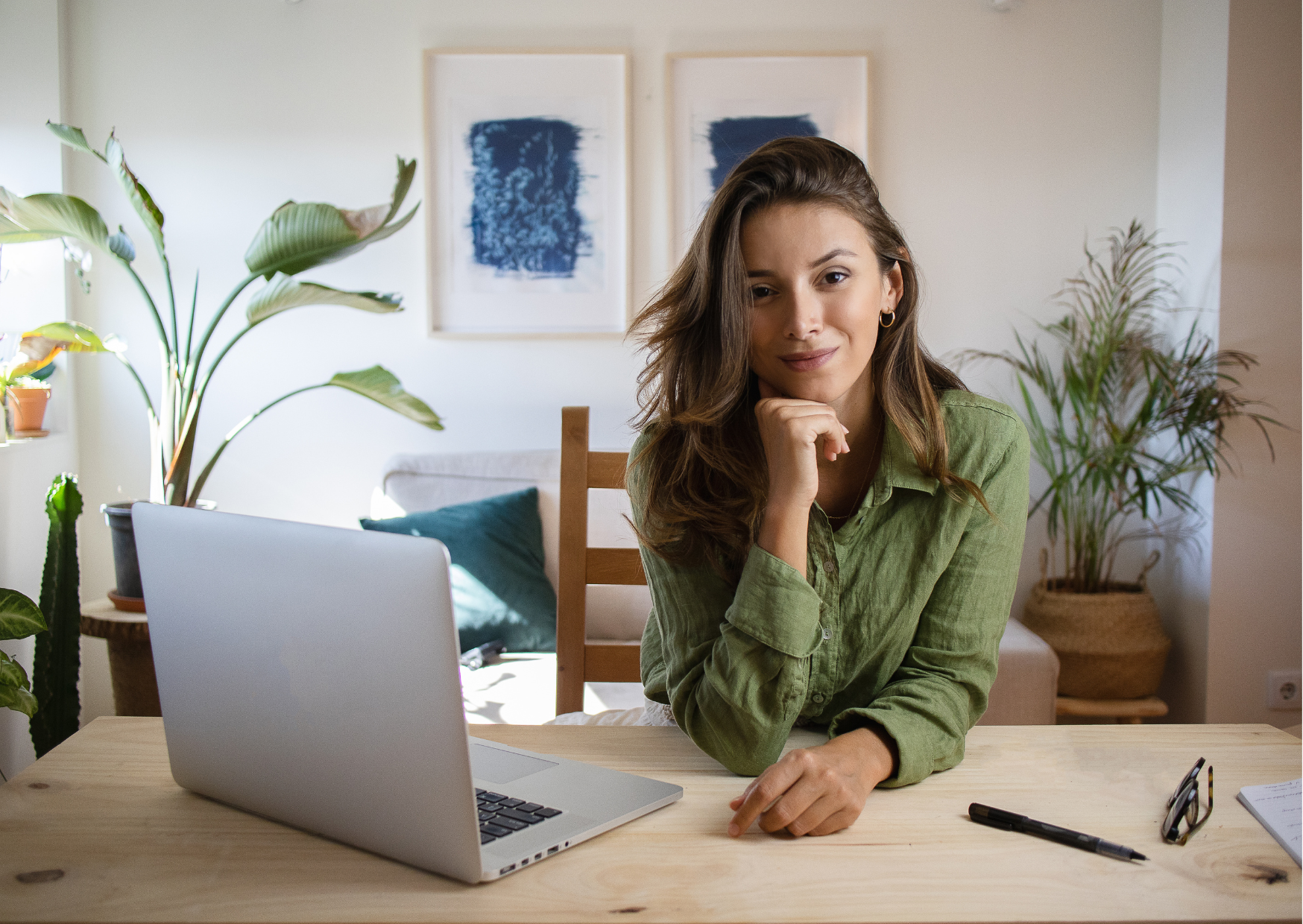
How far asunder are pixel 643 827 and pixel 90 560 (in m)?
2.88

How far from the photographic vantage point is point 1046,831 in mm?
816

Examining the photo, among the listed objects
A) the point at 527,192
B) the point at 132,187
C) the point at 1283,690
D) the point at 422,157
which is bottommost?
the point at 1283,690

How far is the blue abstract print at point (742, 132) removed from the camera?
310cm

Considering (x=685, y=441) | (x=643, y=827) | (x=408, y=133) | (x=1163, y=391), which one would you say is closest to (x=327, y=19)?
(x=408, y=133)

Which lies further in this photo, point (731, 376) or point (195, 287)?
point (195, 287)

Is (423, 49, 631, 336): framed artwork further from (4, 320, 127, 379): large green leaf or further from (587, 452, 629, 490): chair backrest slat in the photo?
(587, 452, 629, 490): chair backrest slat

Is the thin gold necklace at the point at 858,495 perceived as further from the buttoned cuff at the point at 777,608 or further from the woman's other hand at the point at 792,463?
the buttoned cuff at the point at 777,608

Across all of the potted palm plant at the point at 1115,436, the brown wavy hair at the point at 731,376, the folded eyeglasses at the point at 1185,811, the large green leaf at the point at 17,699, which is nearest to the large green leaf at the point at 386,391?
the large green leaf at the point at 17,699

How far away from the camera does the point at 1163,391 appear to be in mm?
2793

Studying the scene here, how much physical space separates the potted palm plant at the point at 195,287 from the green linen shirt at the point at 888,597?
159cm

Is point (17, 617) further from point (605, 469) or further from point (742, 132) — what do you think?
point (742, 132)

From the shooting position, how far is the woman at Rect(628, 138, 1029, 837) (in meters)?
1.09

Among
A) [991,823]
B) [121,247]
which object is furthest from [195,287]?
[991,823]

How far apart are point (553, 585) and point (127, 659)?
108 cm
